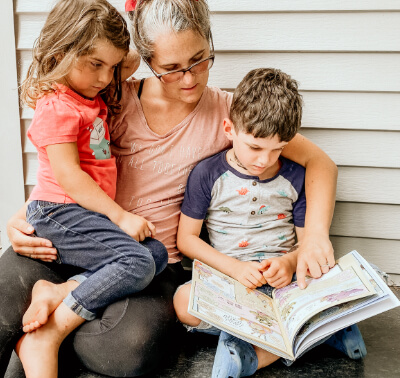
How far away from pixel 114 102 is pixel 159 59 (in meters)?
0.31

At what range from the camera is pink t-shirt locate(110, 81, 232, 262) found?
198 centimetres

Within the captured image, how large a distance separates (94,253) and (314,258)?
30.7 inches

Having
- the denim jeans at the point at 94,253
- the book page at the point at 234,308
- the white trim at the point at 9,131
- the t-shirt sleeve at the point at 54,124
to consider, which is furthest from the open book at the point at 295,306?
the white trim at the point at 9,131

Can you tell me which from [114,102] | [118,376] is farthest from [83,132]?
[118,376]

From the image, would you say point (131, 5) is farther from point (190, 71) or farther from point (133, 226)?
point (133, 226)

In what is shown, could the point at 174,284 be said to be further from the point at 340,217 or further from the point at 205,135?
the point at 340,217

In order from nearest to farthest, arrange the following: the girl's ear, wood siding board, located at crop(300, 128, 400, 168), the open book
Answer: the open book, the girl's ear, wood siding board, located at crop(300, 128, 400, 168)

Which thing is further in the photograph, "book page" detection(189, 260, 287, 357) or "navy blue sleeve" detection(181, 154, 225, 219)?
"navy blue sleeve" detection(181, 154, 225, 219)

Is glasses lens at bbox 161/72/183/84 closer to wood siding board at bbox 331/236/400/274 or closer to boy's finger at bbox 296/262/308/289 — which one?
boy's finger at bbox 296/262/308/289

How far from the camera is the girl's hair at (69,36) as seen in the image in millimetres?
1636

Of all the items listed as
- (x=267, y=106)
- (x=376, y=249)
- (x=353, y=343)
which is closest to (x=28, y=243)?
(x=267, y=106)

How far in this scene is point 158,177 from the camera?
6.59 feet

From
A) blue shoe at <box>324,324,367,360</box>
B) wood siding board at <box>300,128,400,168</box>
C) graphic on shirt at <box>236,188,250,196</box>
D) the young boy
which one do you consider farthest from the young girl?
wood siding board at <box>300,128,400,168</box>

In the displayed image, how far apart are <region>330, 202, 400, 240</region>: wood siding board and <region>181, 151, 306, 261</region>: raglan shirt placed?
38 centimetres
